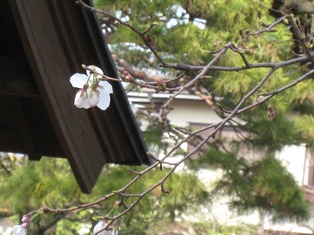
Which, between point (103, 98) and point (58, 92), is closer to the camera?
point (103, 98)

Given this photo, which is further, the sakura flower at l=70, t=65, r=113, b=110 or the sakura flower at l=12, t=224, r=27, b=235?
the sakura flower at l=12, t=224, r=27, b=235

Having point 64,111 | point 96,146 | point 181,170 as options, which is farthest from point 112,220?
point 181,170

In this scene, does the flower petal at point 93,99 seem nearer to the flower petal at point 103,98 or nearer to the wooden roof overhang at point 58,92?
the flower petal at point 103,98

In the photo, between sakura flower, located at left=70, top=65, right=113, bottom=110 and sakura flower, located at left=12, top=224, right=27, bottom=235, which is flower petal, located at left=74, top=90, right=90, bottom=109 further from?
sakura flower, located at left=12, top=224, right=27, bottom=235

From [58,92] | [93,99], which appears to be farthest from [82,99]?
[58,92]

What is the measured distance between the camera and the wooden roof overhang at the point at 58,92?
1135 millimetres

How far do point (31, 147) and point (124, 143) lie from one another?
0.75ft

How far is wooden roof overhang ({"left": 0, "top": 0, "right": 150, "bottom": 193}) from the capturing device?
3.72 feet

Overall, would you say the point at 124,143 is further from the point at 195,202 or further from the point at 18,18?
the point at 195,202

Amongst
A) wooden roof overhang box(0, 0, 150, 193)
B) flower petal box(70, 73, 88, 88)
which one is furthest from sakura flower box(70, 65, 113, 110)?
wooden roof overhang box(0, 0, 150, 193)

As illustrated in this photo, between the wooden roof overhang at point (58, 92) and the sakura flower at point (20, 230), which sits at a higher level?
the wooden roof overhang at point (58, 92)

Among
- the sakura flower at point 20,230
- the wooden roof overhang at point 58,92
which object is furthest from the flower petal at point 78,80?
the sakura flower at point 20,230

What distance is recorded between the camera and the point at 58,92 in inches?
46.7

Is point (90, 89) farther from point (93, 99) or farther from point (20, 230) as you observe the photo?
point (20, 230)
